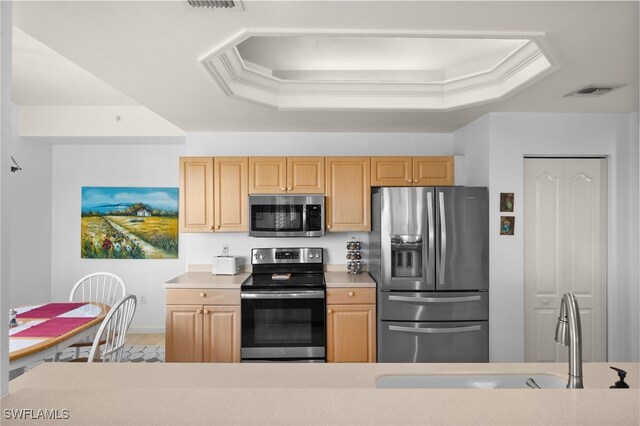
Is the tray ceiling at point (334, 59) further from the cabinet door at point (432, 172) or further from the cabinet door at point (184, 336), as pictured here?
the cabinet door at point (184, 336)

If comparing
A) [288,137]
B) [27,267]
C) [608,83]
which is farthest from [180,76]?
[27,267]

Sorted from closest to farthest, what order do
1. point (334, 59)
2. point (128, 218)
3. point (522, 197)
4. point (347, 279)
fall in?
point (334, 59)
point (522, 197)
point (347, 279)
point (128, 218)

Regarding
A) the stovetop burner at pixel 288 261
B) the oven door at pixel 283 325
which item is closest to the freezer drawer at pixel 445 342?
the oven door at pixel 283 325

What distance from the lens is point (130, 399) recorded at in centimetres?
77

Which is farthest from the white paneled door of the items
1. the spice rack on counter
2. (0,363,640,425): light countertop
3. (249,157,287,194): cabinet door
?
(0,363,640,425): light countertop

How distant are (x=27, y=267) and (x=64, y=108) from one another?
6.05 ft

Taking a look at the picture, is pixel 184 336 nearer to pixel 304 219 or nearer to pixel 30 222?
pixel 304 219

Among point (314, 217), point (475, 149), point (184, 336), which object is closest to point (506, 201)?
point (475, 149)

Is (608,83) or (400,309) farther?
(400,309)

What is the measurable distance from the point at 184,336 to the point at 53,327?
983 mm

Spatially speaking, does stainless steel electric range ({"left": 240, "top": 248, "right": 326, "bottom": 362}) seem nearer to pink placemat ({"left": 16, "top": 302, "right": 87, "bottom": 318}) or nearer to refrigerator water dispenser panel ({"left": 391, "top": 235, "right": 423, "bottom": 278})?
refrigerator water dispenser panel ({"left": 391, "top": 235, "right": 423, "bottom": 278})

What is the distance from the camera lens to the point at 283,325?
310cm

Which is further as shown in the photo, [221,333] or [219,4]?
[221,333]

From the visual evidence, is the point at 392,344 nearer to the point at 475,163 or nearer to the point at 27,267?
the point at 475,163
